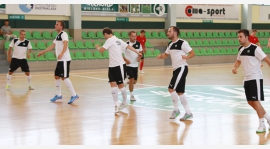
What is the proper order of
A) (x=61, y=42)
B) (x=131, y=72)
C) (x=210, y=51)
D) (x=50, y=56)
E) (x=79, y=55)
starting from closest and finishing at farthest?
(x=61, y=42)
(x=131, y=72)
(x=50, y=56)
(x=79, y=55)
(x=210, y=51)

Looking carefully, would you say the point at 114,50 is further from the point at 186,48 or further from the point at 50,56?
the point at 50,56

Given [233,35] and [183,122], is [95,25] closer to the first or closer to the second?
[233,35]

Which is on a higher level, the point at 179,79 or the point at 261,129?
the point at 179,79

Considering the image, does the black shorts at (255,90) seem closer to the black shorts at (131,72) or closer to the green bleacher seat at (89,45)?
the black shorts at (131,72)

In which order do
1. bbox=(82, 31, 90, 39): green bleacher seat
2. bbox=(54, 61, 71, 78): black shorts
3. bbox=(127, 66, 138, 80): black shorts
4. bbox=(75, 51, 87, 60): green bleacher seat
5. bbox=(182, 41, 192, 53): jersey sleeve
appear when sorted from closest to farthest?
bbox=(182, 41, 192, 53): jersey sleeve
bbox=(54, 61, 71, 78): black shorts
bbox=(127, 66, 138, 80): black shorts
bbox=(75, 51, 87, 60): green bleacher seat
bbox=(82, 31, 90, 39): green bleacher seat

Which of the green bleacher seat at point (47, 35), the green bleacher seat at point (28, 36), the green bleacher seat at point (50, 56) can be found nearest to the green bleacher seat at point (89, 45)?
the green bleacher seat at point (47, 35)

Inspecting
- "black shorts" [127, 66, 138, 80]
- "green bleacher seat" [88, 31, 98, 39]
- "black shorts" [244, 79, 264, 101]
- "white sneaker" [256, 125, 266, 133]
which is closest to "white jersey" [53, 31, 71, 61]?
"black shorts" [127, 66, 138, 80]

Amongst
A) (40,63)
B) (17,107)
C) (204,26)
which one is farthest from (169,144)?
(204,26)

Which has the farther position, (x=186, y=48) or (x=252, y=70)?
(x=186, y=48)

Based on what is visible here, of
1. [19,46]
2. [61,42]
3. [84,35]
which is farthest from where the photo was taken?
[84,35]

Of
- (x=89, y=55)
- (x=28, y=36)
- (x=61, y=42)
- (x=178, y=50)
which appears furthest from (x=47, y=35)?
(x=178, y=50)

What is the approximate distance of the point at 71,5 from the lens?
81.3 ft

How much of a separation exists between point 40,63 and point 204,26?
13.5m

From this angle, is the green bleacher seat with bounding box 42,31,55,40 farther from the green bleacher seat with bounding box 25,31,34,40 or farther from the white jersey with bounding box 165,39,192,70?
the white jersey with bounding box 165,39,192,70
